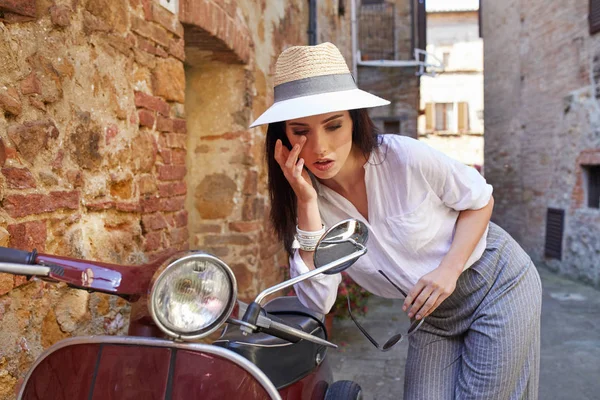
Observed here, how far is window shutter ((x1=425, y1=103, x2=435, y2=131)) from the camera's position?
25.9 metres

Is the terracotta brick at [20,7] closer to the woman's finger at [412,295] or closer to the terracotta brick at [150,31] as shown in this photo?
the terracotta brick at [150,31]

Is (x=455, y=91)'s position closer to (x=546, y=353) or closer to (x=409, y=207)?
(x=546, y=353)

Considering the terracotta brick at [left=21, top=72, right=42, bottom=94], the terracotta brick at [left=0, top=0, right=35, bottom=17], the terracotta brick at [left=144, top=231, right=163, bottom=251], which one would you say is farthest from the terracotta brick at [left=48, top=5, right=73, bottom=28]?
the terracotta brick at [left=144, top=231, right=163, bottom=251]

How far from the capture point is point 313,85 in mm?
1848

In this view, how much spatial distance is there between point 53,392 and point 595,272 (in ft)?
27.4

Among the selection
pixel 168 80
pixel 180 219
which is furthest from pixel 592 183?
pixel 168 80

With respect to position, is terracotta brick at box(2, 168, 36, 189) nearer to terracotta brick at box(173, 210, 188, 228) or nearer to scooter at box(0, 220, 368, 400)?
scooter at box(0, 220, 368, 400)

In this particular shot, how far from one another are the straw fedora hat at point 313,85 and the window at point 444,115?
2537 centimetres

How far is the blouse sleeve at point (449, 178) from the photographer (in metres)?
1.98

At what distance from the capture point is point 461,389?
204 centimetres

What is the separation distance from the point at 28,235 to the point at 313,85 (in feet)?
3.64

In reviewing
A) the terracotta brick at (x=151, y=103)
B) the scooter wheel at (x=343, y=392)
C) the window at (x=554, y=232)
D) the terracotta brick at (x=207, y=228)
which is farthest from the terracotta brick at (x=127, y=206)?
the window at (x=554, y=232)

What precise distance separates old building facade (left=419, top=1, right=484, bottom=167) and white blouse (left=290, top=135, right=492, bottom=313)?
22663 mm

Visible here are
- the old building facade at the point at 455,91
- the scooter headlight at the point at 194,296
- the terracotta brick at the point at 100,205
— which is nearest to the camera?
the scooter headlight at the point at 194,296
